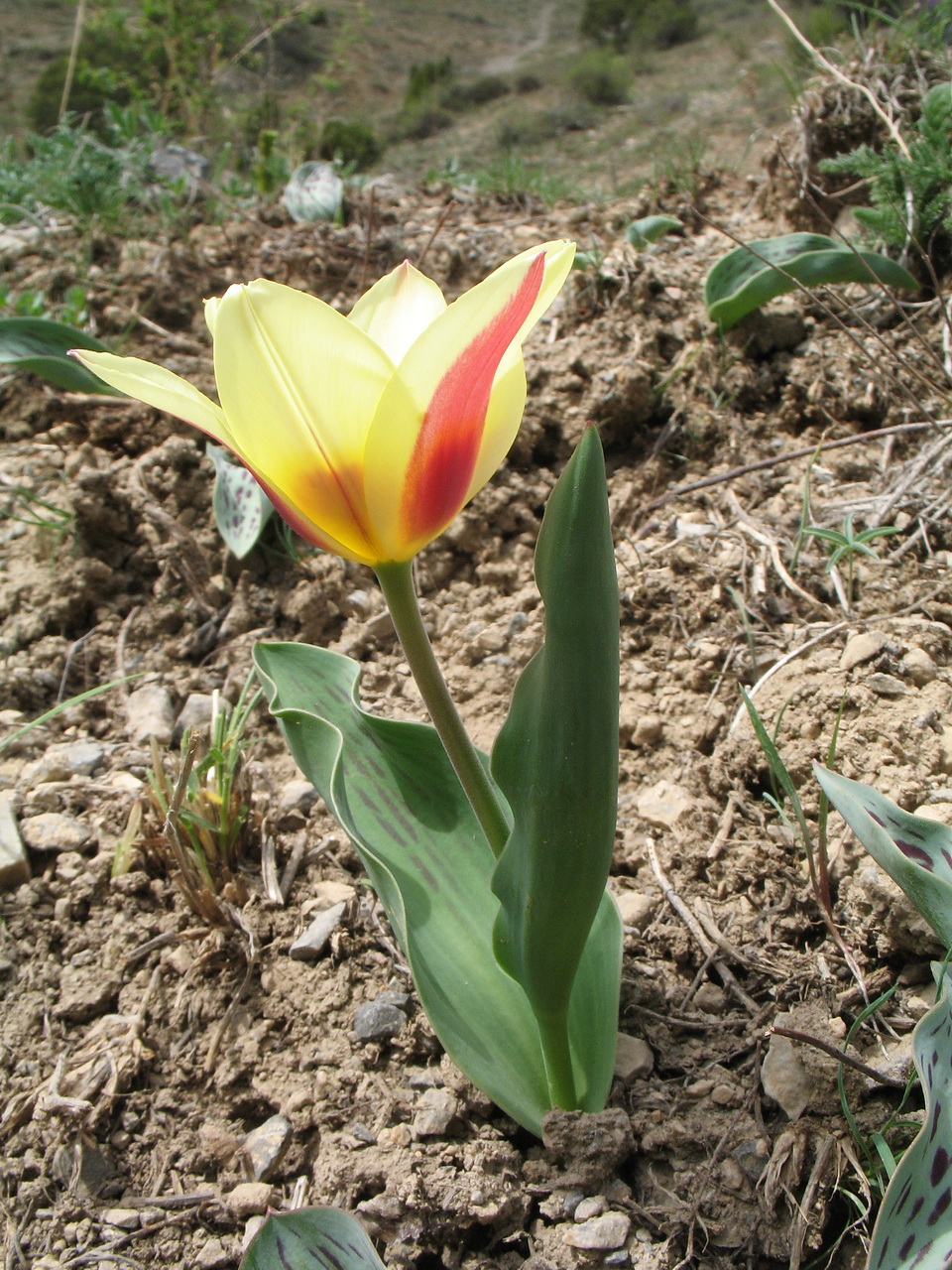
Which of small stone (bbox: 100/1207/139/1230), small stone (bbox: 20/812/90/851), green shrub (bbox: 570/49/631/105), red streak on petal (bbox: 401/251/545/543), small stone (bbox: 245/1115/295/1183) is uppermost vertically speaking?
green shrub (bbox: 570/49/631/105)

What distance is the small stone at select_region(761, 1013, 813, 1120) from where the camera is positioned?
100 centimetres

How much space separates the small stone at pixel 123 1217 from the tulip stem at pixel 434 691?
2.05 ft

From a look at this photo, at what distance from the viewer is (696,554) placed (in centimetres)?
176

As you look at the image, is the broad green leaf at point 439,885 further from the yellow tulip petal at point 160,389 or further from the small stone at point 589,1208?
the yellow tulip petal at point 160,389

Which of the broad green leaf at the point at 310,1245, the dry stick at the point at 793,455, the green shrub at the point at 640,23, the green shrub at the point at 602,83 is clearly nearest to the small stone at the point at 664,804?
the dry stick at the point at 793,455

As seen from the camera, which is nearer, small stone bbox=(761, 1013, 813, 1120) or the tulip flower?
the tulip flower

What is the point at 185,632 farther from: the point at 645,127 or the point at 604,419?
the point at 645,127

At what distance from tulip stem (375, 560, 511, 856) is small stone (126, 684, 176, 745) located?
977mm

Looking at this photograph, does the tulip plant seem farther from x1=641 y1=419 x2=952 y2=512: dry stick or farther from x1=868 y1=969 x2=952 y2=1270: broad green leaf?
x1=641 y1=419 x2=952 y2=512: dry stick

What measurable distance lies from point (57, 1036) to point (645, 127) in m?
17.6

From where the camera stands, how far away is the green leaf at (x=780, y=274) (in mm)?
1988

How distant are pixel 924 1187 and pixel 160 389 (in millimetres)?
801

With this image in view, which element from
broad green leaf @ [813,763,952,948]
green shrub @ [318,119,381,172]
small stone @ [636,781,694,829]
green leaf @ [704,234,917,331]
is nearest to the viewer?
broad green leaf @ [813,763,952,948]

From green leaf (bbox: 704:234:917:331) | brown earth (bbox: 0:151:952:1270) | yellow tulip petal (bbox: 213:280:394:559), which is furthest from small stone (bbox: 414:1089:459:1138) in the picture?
green leaf (bbox: 704:234:917:331)
